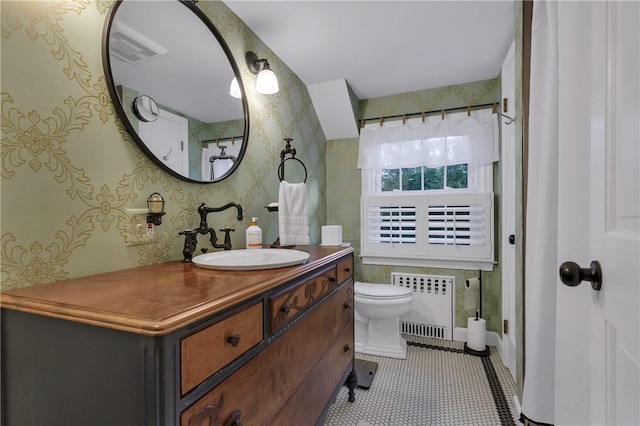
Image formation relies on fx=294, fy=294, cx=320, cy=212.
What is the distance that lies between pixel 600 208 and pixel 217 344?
3.00 ft

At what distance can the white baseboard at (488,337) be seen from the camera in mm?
2362

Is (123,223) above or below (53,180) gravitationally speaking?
below

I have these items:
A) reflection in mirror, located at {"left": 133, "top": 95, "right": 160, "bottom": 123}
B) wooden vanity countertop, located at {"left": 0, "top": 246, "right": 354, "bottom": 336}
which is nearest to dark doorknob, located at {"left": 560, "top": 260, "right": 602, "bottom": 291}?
wooden vanity countertop, located at {"left": 0, "top": 246, "right": 354, "bottom": 336}

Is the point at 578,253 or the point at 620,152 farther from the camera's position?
the point at 578,253

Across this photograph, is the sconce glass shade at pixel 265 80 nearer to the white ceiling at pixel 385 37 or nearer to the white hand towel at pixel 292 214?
the white ceiling at pixel 385 37

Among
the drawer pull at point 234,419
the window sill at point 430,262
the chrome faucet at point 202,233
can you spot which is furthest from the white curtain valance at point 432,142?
the drawer pull at point 234,419

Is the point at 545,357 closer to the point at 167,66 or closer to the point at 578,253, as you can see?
the point at 578,253

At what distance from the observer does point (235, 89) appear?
64.8 inches

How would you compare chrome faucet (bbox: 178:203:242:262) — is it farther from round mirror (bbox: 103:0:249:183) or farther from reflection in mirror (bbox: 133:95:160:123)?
reflection in mirror (bbox: 133:95:160:123)

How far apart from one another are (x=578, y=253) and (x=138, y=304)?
42.7 inches

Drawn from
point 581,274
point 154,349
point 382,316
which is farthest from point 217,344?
point 382,316

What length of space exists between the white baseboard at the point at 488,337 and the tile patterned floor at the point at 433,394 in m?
0.08

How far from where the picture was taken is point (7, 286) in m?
0.77

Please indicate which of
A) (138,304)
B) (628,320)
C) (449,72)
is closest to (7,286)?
(138,304)
